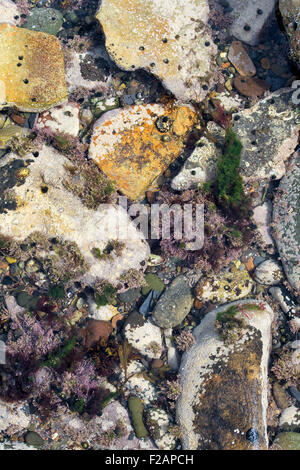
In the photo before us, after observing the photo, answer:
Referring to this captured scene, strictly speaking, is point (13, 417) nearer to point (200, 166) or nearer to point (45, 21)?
point (200, 166)

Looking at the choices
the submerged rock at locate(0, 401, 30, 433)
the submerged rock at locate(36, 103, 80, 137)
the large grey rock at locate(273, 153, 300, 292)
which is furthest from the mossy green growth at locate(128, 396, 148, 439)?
the submerged rock at locate(36, 103, 80, 137)

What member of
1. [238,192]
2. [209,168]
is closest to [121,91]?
[209,168]

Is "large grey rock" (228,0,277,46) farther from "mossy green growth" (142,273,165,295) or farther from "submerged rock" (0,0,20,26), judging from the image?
"mossy green growth" (142,273,165,295)

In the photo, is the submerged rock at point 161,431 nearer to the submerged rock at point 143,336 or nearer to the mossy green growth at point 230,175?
the submerged rock at point 143,336

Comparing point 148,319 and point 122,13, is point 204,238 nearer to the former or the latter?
point 148,319

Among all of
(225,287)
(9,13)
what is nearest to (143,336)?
(225,287)

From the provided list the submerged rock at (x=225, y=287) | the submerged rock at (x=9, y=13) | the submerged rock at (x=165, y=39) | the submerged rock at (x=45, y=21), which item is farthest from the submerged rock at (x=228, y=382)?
the submerged rock at (x=9, y=13)
